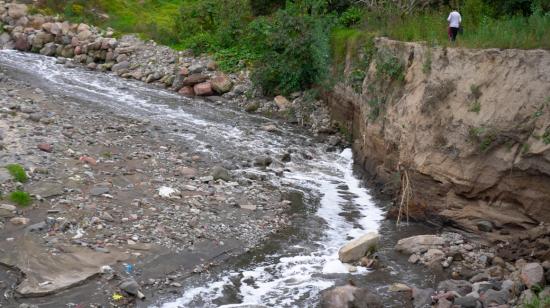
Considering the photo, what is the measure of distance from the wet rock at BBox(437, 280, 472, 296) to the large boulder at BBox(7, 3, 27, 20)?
3254cm

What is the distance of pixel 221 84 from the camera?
26.5 m

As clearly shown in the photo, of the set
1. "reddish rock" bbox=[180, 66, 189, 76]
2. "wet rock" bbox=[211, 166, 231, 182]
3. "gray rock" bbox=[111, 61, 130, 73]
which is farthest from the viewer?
"gray rock" bbox=[111, 61, 130, 73]

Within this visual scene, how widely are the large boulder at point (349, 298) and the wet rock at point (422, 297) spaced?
619 mm

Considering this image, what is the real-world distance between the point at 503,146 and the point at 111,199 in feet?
26.8

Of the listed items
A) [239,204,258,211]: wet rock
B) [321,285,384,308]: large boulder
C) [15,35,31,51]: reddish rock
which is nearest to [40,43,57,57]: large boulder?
[15,35,31,51]: reddish rock

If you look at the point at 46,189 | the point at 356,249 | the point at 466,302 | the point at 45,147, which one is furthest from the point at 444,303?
the point at 45,147

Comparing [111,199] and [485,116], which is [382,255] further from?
[111,199]

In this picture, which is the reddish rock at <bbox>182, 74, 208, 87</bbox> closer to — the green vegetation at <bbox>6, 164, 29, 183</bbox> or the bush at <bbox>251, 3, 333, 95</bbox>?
the bush at <bbox>251, 3, 333, 95</bbox>

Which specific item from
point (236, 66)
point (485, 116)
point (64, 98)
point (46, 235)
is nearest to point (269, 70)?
point (236, 66)

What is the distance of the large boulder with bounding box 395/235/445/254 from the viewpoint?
40.8 ft

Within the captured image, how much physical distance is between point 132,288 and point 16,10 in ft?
102

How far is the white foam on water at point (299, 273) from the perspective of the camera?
10344mm

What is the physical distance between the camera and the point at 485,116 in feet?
43.0

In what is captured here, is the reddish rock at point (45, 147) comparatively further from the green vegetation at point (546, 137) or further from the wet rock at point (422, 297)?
the green vegetation at point (546, 137)
